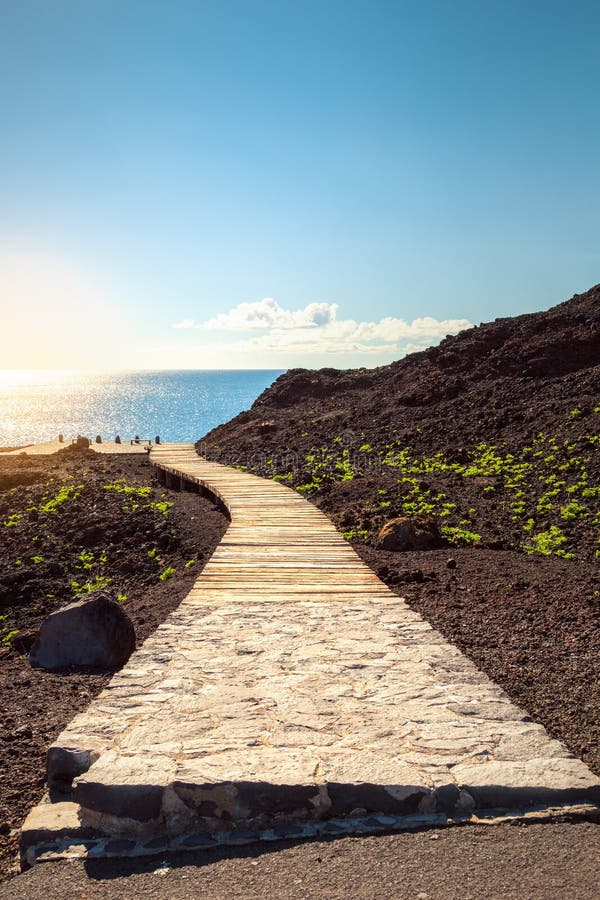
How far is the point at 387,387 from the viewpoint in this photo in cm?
2777

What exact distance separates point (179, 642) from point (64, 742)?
6.48 ft

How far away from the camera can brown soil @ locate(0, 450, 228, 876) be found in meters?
5.27

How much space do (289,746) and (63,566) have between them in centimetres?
1050

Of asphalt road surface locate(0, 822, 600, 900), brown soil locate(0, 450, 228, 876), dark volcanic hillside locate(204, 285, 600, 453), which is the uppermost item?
dark volcanic hillside locate(204, 285, 600, 453)

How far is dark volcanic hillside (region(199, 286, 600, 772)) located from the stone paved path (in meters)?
0.84

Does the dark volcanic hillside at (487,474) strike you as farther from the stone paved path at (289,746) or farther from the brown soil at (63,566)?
the brown soil at (63,566)

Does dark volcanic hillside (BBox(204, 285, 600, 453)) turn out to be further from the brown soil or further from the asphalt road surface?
the asphalt road surface

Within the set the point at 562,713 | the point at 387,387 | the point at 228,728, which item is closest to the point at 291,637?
the point at 228,728

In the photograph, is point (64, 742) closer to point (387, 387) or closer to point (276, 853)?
point (276, 853)

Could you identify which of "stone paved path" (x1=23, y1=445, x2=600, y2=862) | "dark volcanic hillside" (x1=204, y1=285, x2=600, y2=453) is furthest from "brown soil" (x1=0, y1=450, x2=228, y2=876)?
"dark volcanic hillside" (x1=204, y1=285, x2=600, y2=453)

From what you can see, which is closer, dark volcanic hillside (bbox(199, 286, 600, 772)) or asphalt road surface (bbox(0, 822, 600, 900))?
asphalt road surface (bbox(0, 822, 600, 900))

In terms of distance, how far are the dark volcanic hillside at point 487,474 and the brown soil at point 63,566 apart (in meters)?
3.26

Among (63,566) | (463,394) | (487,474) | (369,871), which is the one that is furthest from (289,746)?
(463,394)

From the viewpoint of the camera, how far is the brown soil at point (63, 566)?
208 inches
